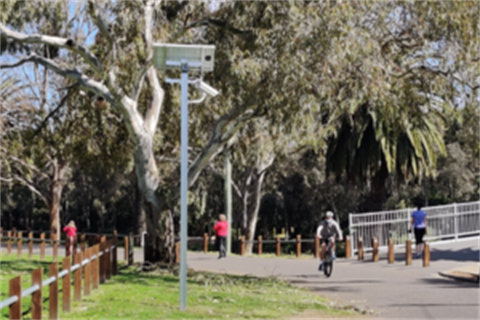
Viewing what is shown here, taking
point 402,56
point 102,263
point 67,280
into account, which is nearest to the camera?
point 67,280

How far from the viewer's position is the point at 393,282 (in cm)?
1714

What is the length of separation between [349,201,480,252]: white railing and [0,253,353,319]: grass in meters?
11.5

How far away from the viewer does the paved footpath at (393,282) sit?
1255 cm

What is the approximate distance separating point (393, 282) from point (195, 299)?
6.18 metres

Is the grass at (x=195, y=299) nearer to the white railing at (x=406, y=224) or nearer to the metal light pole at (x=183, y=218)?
the metal light pole at (x=183, y=218)

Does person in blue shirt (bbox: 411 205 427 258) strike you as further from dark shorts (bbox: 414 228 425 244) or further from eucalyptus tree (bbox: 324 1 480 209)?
eucalyptus tree (bbox: 324 1 480 209)

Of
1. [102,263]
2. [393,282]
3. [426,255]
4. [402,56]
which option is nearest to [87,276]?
[102,263]

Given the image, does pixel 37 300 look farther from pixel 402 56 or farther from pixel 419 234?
pixel 419 234

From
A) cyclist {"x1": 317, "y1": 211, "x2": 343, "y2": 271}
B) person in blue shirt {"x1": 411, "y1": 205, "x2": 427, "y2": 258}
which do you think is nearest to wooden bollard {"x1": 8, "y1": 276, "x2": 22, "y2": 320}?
cyclist {"x1": 317, "y1": 211, "x2": 343, "y2": 271}

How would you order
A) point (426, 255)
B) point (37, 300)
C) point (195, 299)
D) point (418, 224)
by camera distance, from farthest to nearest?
point (418, 224) → point (426, 255) → point (195, 299) → point (37, 300)

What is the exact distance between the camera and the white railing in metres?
28.3

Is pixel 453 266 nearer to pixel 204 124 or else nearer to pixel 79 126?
pixel 204 124

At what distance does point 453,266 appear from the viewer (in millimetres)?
20719

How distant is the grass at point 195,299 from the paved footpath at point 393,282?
92 centimetres
